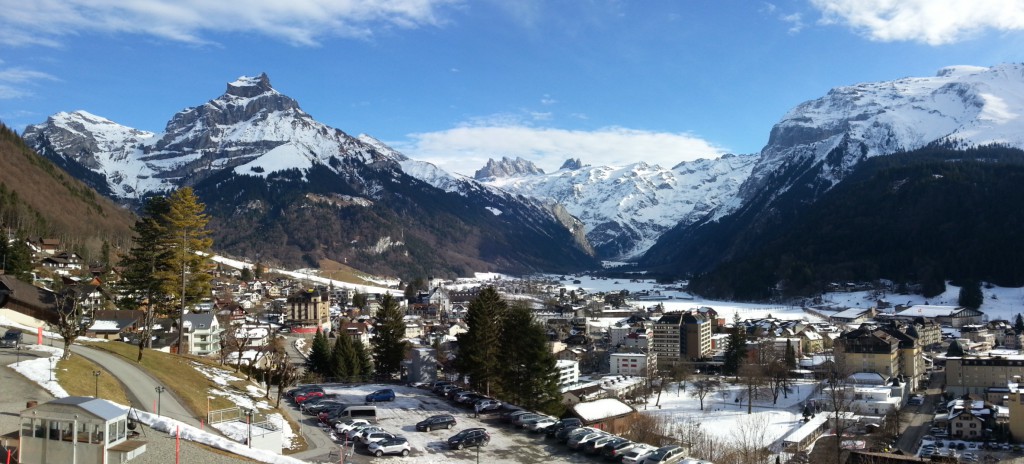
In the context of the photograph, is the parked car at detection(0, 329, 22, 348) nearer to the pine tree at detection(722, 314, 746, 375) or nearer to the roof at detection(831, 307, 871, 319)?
the pine tree at detection(722, 314, 746, 375)

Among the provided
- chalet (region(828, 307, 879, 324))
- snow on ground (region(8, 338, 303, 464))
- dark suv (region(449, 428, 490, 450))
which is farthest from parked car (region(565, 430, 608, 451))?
chalet (region(828, 307, 879, 324))

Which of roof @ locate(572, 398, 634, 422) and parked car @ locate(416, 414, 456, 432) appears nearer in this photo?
parked car @ locate(416, 414, 456, 432)

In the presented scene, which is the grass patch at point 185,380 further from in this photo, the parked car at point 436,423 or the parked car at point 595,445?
the parked car at point 595,445

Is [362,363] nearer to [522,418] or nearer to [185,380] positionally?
[185,380]

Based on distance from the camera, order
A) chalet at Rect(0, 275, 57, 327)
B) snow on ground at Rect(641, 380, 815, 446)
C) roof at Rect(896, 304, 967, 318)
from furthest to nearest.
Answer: roof at Rect(896, 304, 967, 318) < snow on ground at Rect(641, 380, 815, 446) < chalet at Rect(0, 275, 57, 327)

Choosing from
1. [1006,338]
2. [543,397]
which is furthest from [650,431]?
[1006,338]
